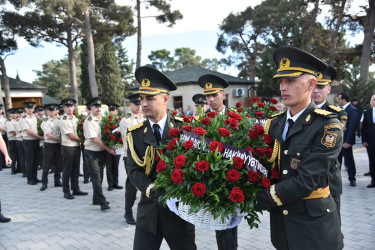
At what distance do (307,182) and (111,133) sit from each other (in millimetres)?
5136

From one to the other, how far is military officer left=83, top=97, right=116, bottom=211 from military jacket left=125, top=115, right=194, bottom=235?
11.7ft

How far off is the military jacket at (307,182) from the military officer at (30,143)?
8.26 metres

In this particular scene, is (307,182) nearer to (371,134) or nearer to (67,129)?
(371,134)

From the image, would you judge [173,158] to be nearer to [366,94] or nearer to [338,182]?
[338,182]

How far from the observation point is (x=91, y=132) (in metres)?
6.30

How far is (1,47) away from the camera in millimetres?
23984

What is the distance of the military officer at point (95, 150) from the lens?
6051mm

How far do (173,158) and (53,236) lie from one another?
11.8 ft

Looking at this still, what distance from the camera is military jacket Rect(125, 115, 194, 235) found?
103 inches

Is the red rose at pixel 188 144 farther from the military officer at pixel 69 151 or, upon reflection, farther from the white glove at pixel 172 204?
the military officer at pixel 69 151

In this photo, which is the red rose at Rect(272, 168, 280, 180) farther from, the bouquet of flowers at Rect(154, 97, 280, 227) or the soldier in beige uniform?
the soldier in beige uniform

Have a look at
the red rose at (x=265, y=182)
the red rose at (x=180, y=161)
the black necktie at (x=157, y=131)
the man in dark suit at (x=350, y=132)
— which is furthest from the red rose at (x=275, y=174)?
the man in dark suit at (x=350, y=132)

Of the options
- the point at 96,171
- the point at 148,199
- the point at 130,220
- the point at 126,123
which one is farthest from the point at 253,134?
the point at 96,171

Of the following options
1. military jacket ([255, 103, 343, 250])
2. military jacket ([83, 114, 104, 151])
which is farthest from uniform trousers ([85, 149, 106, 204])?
military jacket ([255, 103, 343, 250])
